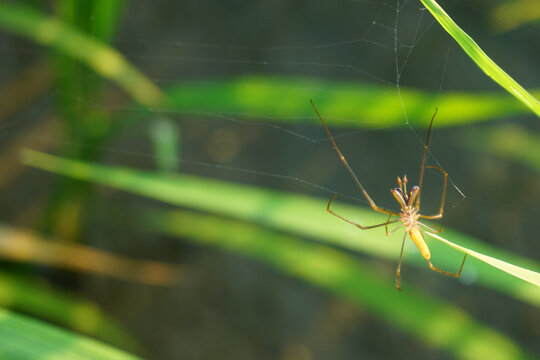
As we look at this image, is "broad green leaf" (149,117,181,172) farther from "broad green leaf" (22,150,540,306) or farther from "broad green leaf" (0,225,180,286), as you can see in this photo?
"broad green leaf" (0,225,180,286)

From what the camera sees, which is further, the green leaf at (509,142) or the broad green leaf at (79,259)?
the green leaf at (509,142)

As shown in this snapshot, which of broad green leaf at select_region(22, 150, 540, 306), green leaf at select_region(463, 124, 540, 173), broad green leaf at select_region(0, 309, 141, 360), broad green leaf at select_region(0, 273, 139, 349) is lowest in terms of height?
broad green leaf at select_region(0, 273, 139, 349)

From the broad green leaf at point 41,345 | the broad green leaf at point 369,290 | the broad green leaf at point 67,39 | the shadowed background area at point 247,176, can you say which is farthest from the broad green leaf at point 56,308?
the broad green leaf at point 41,345

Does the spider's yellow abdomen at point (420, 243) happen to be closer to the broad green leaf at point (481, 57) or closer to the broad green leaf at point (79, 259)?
the broad green leaf at point (481, 57)

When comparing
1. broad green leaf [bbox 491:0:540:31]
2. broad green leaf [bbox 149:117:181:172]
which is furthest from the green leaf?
broad green leaf [bbox 149:117:181:172]

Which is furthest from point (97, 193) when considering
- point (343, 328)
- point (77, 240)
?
point (343, 328)

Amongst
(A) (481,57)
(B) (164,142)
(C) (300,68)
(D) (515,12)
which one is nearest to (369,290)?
(B) (164,142)
